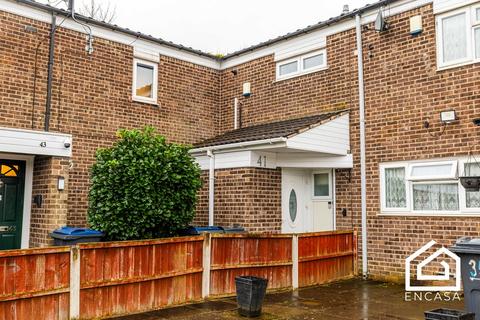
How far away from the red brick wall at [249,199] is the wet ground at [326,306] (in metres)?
2.07

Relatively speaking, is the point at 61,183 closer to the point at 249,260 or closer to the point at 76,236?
the point at 76,236

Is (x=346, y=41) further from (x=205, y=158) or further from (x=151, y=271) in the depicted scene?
(x=151, y=271)

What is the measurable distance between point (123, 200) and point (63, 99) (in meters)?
3.55

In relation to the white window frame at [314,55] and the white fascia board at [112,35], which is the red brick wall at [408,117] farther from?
the white fascia board at [112,35]

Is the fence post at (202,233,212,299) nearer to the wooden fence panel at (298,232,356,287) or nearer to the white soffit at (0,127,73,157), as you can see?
the wooden fence panel at (298,232,356,287)

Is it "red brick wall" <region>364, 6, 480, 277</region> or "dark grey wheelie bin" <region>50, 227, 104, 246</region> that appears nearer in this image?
"dark grey wheelie bin" <region>50, 227, 104, 246</region>

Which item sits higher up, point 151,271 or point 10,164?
point 10,164

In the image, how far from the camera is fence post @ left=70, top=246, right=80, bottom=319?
638cm

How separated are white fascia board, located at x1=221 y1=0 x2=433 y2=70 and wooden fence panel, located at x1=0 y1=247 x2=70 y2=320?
7941 millimetres

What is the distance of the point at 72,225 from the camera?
10164 millimetres

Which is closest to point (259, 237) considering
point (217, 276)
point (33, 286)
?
point (217, 276)

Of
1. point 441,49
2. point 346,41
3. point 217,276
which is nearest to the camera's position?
point 217,276

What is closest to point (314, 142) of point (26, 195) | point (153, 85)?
point (153, 85)

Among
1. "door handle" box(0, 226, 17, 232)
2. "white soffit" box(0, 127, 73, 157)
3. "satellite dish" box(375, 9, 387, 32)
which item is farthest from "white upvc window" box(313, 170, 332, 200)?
"door handle" box(0, 226, 17, 232)
